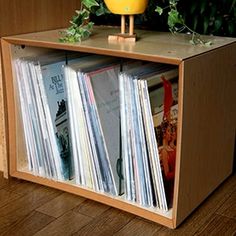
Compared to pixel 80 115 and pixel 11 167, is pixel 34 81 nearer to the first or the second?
pixel 80 115

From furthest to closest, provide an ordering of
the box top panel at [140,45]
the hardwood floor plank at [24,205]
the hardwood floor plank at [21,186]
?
the hardwood floor plank at [21,186]
the hardwood floor plank at [24,205]
the box top panel at [140,45]

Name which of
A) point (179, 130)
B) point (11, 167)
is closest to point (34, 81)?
point (11, 167)

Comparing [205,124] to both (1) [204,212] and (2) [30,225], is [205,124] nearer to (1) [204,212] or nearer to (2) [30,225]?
(1) [204,212]

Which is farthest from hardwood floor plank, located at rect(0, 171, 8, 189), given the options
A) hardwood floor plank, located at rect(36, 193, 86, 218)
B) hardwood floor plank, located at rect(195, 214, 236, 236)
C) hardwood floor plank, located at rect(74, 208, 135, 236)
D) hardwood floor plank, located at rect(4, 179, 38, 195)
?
hardwood floor plank, located at rect(195, 214, 236, 236)

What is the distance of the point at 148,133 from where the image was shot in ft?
3.36

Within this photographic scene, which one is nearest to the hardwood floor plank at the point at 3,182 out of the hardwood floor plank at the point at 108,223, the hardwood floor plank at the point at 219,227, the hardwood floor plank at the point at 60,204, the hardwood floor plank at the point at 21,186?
the hardwood floor plank at the point at 21,186

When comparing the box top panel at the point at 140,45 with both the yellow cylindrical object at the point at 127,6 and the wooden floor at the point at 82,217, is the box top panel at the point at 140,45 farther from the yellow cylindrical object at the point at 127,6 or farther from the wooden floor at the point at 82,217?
the wooden floor at the point at 82,217

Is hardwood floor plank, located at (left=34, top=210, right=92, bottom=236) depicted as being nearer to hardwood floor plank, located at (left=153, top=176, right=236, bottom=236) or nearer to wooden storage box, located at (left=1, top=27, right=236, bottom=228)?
wooden storage box, located at (left=1, top=27, right=236, bottom=228)

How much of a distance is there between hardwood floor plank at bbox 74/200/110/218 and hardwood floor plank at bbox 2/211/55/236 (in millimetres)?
78

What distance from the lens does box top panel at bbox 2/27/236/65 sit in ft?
3.11

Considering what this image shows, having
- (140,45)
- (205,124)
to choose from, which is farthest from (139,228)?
(140,45)

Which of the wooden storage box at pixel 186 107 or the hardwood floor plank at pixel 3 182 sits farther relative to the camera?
the hardwood floor plank at pixel 3 182

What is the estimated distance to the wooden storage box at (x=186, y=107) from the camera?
3.14 ft

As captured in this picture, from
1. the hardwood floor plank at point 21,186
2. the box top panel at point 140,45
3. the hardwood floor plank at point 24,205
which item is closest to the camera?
the box top panel at point 140,45
